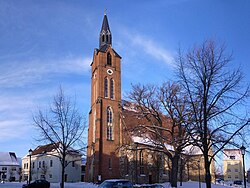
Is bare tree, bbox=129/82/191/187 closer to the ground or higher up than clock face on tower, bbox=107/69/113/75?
closer to the ground

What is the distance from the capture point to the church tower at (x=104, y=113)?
161 feet

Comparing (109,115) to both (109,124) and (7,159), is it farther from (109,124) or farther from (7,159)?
(7,159)

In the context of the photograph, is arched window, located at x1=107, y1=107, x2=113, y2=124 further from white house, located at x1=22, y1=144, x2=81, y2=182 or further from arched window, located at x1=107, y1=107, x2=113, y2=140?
white house, located at x1=22, y1=144, x2=81, y2=182

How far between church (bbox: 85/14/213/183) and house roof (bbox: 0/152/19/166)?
41.1 metres

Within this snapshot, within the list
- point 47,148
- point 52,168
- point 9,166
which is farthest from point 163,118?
point 9,166

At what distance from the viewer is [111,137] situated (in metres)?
51.6

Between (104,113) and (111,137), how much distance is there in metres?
4.52

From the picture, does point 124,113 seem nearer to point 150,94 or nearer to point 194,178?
point 150,94

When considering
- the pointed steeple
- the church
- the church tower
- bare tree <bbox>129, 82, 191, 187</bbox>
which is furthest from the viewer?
the pointed steeple

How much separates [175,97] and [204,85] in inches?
356

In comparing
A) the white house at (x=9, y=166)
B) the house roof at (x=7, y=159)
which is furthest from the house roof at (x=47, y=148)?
the house roof at (x=7, y=159)

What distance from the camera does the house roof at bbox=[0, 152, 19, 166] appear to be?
83.3 metres

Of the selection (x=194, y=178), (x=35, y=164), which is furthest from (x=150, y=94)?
(x=35, y=164)

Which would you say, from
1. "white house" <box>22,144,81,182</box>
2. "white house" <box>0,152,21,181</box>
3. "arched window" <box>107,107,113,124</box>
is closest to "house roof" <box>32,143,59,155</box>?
"white house" <box>22,144,81,182</box>
